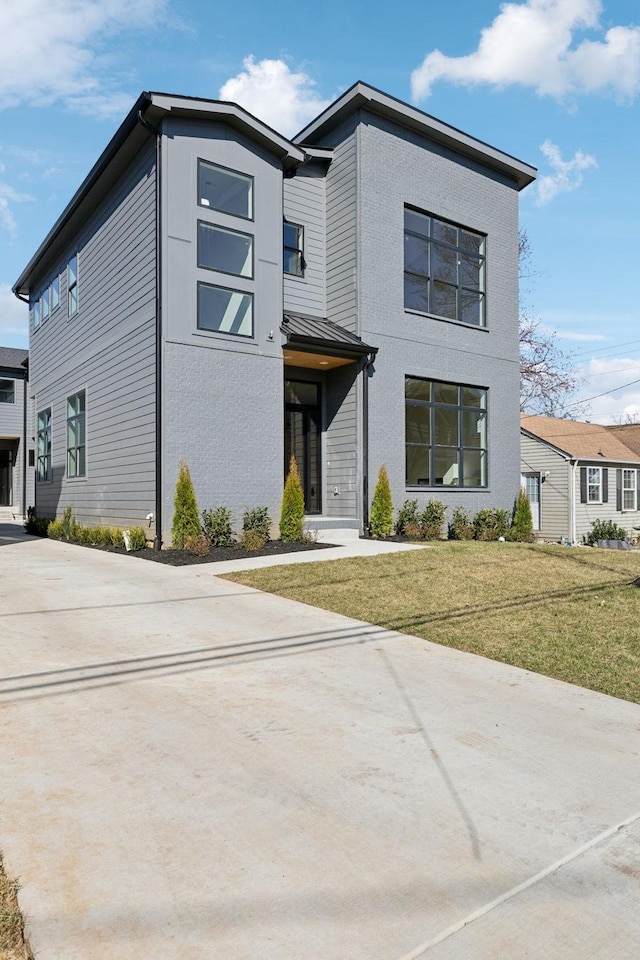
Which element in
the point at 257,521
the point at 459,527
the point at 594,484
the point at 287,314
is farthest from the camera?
the point at 594,484

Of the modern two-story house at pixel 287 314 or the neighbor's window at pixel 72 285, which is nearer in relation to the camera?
the modern two-story house at pixel 287 314

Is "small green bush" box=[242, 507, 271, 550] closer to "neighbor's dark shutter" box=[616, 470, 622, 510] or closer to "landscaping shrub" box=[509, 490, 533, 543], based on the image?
"landscaping shrub" box=[509, 490, 533, 543]

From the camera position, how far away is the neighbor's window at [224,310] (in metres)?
13.0

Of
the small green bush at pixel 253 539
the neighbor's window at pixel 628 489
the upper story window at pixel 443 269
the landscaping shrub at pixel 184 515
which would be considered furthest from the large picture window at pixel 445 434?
the neighbor's window at pixel 628 489

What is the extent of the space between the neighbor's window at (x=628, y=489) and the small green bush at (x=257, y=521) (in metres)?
17.9

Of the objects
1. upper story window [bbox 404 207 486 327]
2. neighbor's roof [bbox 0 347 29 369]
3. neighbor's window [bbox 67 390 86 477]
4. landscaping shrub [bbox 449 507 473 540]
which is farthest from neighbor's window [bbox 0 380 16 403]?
landscaping shrub [bbox 449 507 473 540]

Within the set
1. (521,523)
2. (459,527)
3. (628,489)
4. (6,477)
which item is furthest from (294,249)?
(6,477)

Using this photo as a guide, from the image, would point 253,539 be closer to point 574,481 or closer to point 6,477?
point 574,481

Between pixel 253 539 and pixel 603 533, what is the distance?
16179 millimetres

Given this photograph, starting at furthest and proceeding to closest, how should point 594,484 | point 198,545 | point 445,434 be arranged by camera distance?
point 594,484 → point 445,434 → point 198,545

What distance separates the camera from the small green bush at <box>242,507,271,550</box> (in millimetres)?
12914

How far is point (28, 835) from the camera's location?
2.89 meters

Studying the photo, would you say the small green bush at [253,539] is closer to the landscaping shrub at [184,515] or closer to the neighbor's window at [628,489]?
the landscaping shrub at [184,515]

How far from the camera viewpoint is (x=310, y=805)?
3.19m
